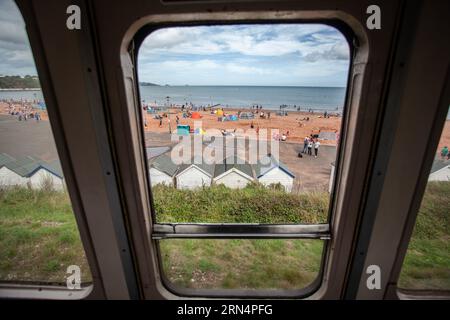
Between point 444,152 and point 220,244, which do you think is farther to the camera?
point 220,244

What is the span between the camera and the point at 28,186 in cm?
179

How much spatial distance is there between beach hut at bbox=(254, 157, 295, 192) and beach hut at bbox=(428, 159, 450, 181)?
887 millimetres

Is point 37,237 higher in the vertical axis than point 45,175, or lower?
lower

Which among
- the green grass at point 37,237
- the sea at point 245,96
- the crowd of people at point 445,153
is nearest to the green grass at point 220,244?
the green grass at point 37,237

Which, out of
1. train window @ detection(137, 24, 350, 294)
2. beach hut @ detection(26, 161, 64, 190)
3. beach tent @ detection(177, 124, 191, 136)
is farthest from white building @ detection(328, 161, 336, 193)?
beach hut @ detection(26, 161, 64, 190)

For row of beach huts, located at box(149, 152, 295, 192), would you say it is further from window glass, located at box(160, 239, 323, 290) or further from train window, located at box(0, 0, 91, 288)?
train window, located at box(0, 0, 91, 288)

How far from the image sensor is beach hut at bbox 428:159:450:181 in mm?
1498

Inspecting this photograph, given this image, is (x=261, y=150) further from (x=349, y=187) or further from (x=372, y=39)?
(x=372, y=39)

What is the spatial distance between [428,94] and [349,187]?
2.26 feet

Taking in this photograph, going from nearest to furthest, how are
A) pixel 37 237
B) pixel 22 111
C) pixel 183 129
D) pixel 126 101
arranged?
pixel 126 101, pixel 22 111, pixel 183 129, pixel 37 237

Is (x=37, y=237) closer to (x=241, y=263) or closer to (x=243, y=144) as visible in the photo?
(x=241, y=263)

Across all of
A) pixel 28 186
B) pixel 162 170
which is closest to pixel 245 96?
pixel 162 170

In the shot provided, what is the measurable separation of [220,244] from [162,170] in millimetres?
785

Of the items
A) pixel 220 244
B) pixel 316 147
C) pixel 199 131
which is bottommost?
pixel 220 244
